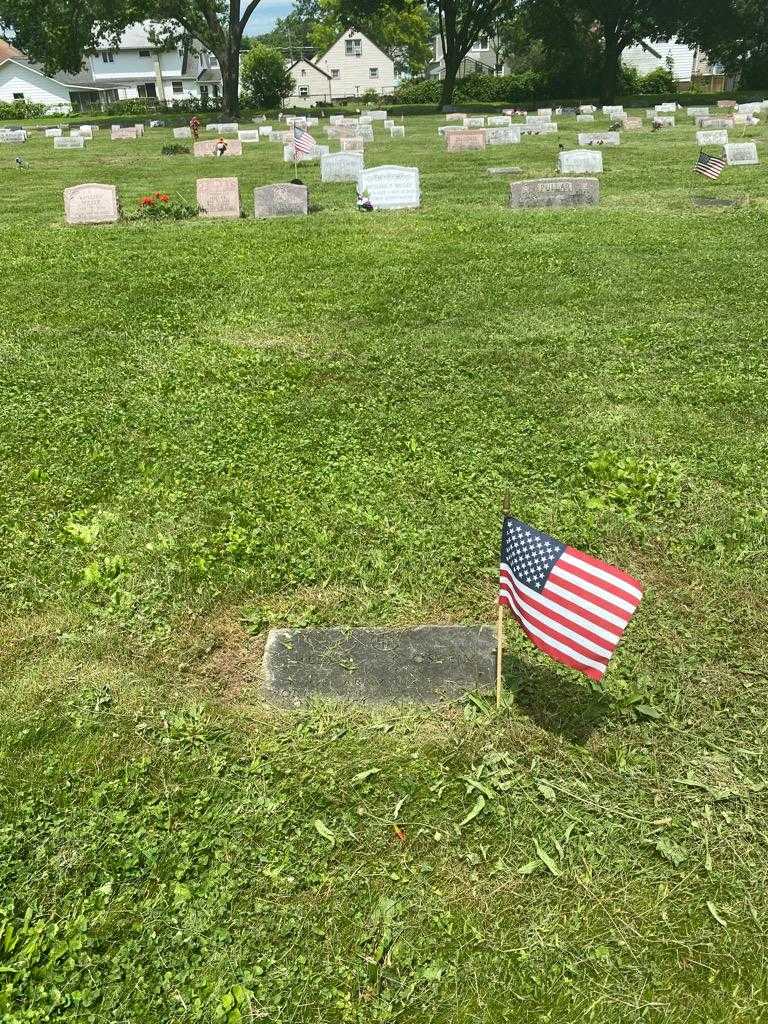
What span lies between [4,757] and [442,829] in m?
2.19

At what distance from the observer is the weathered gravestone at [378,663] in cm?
421

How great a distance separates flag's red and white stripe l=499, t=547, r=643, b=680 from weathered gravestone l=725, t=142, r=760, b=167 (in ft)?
70.2

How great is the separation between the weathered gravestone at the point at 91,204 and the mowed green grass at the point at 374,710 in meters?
6.87

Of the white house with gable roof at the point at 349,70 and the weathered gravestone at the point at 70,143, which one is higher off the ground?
the white house with gable roof at the point at 349,70

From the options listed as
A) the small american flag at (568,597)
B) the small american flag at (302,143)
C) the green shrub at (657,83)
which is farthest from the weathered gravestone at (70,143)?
the green shrub at (657,83)

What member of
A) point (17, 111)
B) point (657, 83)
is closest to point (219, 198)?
point (657, 83)

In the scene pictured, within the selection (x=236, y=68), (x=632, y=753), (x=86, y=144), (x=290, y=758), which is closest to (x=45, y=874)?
(x=290, y=758)

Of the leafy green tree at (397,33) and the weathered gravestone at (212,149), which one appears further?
the leafy green tree at (397,33)

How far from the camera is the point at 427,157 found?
27.4m

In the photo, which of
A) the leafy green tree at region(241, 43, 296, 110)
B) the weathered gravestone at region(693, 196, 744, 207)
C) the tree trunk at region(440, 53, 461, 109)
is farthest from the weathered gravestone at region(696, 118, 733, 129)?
the leafy green tree at region(241, 43, 296, 110)

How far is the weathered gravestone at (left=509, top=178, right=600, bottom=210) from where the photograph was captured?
53.1 ft

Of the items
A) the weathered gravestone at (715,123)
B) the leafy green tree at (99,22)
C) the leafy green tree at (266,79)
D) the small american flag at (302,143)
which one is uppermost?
the leafy green tree at (266,79)

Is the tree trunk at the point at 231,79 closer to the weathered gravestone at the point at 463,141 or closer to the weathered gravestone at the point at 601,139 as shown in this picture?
the weathered gravestone at the point at 463,141

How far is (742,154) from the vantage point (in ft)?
68.3
